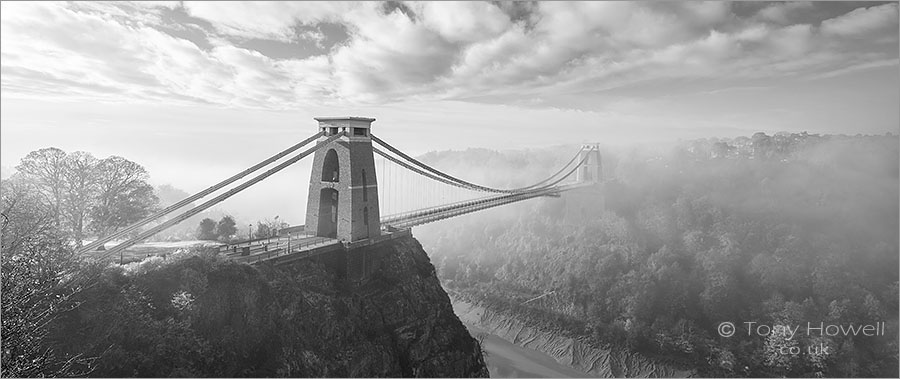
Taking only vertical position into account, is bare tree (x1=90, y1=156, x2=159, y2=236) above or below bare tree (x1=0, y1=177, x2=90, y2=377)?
above

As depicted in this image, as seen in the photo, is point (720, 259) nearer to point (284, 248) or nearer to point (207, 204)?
point (284, 248)

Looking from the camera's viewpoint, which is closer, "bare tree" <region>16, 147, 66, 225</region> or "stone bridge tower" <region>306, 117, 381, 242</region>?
"bare tree" <region>16, 147, 66, 225</region>

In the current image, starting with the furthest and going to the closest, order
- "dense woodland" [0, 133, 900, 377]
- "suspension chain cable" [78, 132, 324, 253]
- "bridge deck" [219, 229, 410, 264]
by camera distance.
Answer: "bridge deck" [219, 229, 410, 264], "suspension chain cable" [78, 132, 324, 253], "dense woodland" [0, 133, 900, 377]

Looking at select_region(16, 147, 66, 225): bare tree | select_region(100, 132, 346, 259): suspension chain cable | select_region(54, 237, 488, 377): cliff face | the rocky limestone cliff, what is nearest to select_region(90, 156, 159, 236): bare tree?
select_region(16, 147, 66, 225): bare tree

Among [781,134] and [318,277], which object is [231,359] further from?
[781,134]

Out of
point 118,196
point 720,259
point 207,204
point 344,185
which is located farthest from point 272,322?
point 720,259

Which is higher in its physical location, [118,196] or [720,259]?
[118,196]

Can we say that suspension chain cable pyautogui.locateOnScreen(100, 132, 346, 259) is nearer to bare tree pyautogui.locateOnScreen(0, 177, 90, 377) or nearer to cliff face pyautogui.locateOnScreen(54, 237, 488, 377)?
cliff face pyautogui.locateOnScreen(54, 237, 488, 377)
